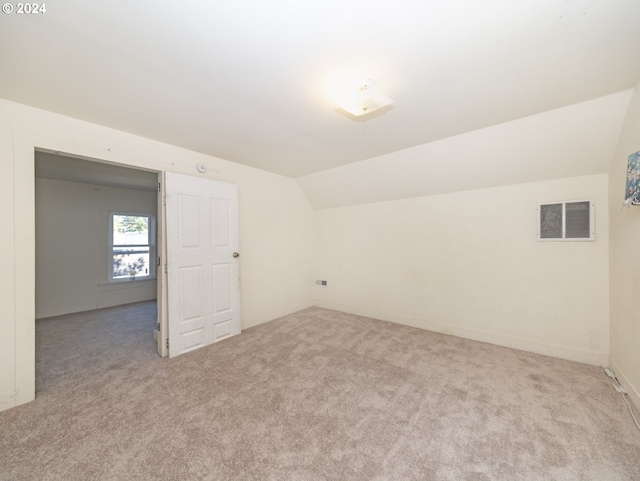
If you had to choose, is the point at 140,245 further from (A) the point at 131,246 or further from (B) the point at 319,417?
(B) the point at 319,417

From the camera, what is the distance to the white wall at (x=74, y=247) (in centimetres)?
420

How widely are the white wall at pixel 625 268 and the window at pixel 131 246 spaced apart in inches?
278

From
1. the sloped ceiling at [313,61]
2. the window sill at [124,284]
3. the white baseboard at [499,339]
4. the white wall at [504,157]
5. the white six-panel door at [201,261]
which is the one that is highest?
the sloped ceiling at [313,61]

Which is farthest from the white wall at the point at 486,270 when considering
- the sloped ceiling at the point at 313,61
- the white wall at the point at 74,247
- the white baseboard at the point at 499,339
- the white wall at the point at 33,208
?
the white wall at the point at 74,247

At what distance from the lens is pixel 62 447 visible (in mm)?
1480

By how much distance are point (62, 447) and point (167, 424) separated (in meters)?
0.56

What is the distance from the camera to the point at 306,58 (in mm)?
1473

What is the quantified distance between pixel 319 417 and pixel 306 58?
7.79 ft

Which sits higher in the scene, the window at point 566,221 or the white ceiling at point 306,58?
the white ceiling at point 306,58

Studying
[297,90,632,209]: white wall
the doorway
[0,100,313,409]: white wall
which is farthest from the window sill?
[297,90,632,209]: white wall

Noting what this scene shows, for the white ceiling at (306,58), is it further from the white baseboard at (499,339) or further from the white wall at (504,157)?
the white baseboard at (499,339)

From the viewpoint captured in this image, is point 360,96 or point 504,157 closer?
point 360,96

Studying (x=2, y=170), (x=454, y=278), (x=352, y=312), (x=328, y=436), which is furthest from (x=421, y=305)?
(x=2, y=170)

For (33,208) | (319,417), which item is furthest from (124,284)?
(319,417)
